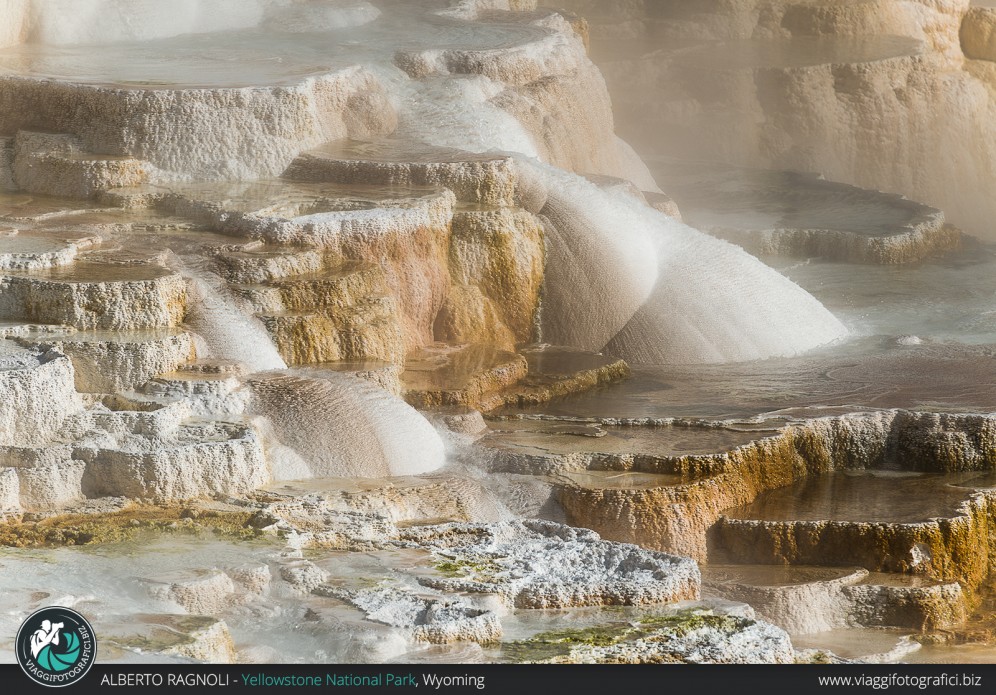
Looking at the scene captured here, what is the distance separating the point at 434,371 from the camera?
29.5 feet

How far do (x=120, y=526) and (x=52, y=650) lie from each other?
5.77 ft

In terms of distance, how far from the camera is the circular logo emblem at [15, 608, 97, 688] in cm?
470

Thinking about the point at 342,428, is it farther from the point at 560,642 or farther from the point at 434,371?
the point at 560,642

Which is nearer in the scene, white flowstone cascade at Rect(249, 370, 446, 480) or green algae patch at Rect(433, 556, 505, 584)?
green algae patch at Rect(433, 556, 505, 584)

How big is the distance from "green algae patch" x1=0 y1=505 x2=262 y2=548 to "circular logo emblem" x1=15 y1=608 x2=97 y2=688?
1.50m

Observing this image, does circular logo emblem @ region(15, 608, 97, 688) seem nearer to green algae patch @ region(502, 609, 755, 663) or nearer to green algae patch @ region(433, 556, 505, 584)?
green algae patch @ region(502, 609, 755, 663)

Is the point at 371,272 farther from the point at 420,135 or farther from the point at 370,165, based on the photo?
the point at 420,135

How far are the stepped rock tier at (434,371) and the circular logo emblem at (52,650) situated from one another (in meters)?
0.33

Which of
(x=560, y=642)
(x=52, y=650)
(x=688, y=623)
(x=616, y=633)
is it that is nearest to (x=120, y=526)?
(x=52, y=650)

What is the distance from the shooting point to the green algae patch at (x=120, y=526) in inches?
248

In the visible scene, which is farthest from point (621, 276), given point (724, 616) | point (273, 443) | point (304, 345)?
point (724, 616)

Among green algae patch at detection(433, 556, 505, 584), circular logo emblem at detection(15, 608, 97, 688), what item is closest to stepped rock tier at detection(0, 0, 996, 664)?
green algae patch at detection(433, 556, 505, 584)

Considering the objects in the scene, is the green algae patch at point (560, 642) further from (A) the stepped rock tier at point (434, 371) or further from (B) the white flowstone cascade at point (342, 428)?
(B) the white flowstone cascade at point (342, 428)
